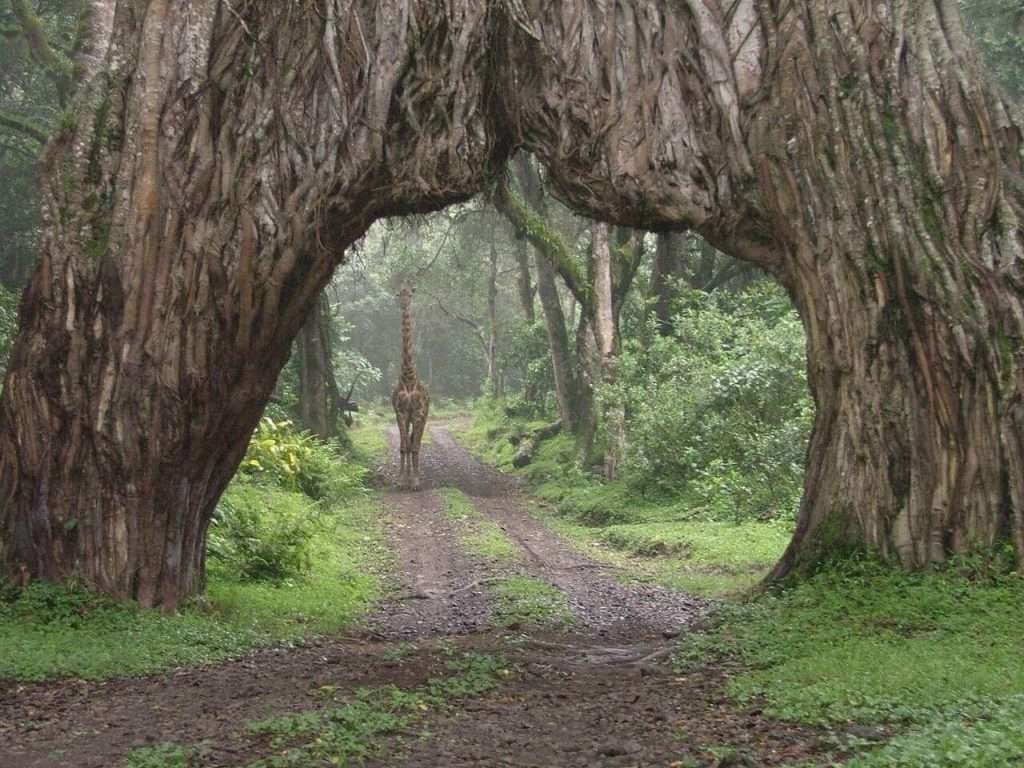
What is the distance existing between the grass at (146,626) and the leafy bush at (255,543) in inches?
10.6

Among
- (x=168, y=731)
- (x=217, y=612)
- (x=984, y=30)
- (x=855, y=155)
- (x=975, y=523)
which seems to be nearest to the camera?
(x=168, y=731)

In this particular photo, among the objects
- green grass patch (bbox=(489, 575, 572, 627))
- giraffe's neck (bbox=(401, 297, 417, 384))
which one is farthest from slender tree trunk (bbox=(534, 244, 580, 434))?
green grass patch (bbox=(489, 575, 572, 627))

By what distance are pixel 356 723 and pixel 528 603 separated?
16.6 ft

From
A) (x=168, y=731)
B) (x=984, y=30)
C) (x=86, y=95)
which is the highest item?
(x=984, y=30)

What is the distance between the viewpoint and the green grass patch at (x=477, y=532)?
13789 millimetres

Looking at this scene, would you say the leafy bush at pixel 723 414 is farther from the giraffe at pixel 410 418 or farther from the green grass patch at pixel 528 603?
the giraffe at pixel 410 418

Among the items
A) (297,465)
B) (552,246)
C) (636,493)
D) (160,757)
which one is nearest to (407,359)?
(552,246)

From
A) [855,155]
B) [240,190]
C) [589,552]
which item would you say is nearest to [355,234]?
[240,190]

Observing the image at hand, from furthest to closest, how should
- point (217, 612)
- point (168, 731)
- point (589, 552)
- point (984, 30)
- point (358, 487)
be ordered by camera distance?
point (984, 30)
point (358, 487)
point (589, 552)
point (217, 612)
point (168, 731)

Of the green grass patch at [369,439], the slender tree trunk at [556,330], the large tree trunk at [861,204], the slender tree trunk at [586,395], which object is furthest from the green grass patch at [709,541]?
the green grass patch at [369,439]

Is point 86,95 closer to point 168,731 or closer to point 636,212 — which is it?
point 636,212

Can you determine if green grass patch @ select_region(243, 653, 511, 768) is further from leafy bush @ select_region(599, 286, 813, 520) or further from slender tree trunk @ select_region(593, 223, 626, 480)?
slender tree trunk @ select_region(593, 223, 626, 480)

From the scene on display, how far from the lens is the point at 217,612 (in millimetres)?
8766

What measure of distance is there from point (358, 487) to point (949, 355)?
44.5ft
